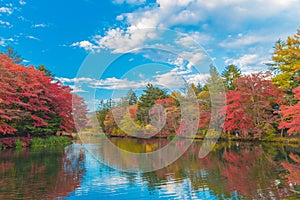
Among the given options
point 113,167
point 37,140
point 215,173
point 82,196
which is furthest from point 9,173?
point 37,140

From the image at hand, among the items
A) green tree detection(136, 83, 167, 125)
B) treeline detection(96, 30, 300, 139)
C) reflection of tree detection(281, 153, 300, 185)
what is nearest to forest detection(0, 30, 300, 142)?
treeline detection(96, 30, 300, 139)

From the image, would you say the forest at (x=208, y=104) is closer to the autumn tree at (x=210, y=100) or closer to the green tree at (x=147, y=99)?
the autumn tree at (x=210, y=100)

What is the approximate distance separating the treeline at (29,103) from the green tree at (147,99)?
910cm

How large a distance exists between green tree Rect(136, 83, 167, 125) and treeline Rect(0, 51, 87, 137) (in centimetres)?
910

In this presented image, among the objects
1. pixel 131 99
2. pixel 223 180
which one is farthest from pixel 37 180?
pixel 131 99

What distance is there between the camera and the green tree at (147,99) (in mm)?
28750

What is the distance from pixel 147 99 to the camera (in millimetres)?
30359

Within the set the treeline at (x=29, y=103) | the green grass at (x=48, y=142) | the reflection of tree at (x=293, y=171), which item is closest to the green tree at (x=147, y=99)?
the treeline at (x=29, y=103)

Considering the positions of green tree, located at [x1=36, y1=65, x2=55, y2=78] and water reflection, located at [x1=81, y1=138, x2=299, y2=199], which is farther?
green tree, located at [x1=36, y1=65, x2=55, y2=78]

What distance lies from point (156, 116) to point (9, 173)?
21.0m

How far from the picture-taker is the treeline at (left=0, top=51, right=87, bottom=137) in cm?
1504

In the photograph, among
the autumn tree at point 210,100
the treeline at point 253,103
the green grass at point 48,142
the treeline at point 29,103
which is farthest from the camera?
the autumn tree at point 210,100

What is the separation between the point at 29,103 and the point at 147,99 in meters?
15.4

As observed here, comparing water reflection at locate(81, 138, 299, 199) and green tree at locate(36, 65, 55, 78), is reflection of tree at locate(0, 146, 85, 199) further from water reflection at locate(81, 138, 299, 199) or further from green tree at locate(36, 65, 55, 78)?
green tree at locate(36, 65, 55, 78)
